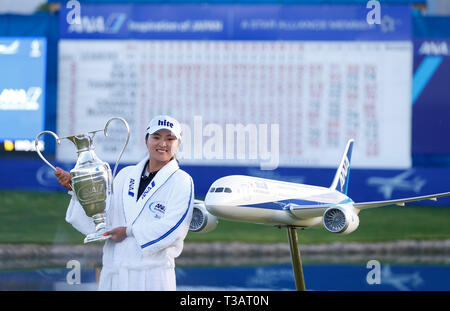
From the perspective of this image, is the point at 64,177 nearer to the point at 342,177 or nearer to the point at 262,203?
the point at 262,203

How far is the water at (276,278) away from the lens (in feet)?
17.1

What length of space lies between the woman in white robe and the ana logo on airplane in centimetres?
427

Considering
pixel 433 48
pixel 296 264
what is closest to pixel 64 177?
pixel 296 264

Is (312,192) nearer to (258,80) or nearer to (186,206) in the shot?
(186,206)

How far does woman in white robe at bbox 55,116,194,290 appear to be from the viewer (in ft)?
8.68

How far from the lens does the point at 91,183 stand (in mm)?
2596

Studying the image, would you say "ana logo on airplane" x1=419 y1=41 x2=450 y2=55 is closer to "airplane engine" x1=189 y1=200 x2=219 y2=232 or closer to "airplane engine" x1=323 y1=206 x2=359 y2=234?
"airplane engine" x1=323 y1=206 x2=359 y2=234

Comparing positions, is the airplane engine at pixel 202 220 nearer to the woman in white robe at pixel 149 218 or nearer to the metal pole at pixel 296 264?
the metal pole at pixel 296 264

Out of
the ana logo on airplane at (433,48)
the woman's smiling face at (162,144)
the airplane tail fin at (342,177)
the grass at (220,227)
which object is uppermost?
the ana logo on airplane at (433,48)

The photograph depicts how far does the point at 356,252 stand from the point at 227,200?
3490 mm

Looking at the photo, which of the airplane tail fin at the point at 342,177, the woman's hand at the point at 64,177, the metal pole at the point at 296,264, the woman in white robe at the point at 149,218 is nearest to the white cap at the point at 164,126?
the woman in white robe at the point at 149,218

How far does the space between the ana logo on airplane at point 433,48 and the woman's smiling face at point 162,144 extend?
14.1 feet

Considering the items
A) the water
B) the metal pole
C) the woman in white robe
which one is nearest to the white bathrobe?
the woman in white robe
